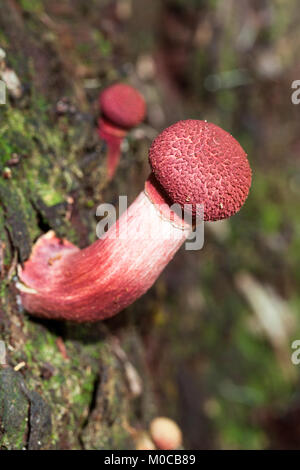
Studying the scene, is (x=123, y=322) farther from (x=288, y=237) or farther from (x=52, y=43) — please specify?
(x=288, y=237)

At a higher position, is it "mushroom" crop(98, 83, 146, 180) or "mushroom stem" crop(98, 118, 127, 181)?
"mushroom" crop(98, 83, 146, 180)

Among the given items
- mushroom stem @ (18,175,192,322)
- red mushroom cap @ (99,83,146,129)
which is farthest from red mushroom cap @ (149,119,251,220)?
red mushroom cap @ (99,83,146,129)

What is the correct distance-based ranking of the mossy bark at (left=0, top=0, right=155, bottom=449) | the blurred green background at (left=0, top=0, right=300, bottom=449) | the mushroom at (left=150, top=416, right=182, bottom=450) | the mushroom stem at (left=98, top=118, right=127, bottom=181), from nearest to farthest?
the mossy bark at (left=0, top=0, right=155, bottom=449) < the mushroom at (left=150, top=416, right=182, bottom=450) < the mushroom stem at (left=98, top=118, right=127, bottom=181) < the blurred green background at (left=0, top=0, right=300, bottom=449)

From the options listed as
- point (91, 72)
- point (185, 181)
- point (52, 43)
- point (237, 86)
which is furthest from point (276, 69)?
point (185, 181)

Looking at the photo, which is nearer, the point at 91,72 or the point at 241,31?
the point at 91,72

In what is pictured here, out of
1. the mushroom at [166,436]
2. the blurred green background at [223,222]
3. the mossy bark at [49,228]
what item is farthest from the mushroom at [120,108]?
the mushroom at [166,436]

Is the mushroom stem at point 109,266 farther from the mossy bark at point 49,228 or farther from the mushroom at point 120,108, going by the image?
the mushroom at point 120,108

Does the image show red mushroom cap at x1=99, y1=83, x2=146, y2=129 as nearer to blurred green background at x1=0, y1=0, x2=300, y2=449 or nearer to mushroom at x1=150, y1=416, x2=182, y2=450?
blurred green background at x1=0, y1=0, x2=300, y2=449
